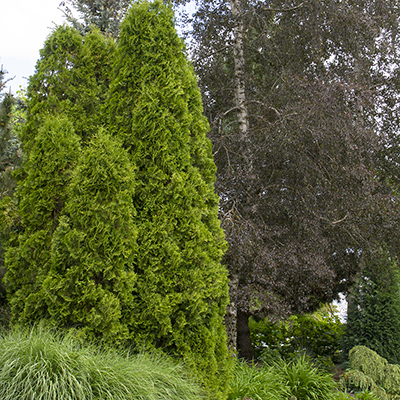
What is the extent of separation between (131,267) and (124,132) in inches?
55.5

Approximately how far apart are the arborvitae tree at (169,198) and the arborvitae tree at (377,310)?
3596 millimetres

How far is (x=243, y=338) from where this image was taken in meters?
7.54

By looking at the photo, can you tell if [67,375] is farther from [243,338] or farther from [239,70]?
[239,70]

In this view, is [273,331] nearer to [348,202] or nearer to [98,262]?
[348,202]

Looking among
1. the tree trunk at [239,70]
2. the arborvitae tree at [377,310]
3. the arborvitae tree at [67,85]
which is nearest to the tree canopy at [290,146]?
the tree trunk at [239,70]

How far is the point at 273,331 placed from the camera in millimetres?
9141

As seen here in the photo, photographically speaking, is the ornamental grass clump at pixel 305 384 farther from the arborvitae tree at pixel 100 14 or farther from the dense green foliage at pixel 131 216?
the arborvitae tree at pixel 100 14

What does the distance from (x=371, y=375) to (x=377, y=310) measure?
1.31 metres

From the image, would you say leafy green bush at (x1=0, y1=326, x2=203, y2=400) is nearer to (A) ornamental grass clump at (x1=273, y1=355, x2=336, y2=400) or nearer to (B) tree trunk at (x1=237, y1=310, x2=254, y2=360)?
(A) ornamental grass clump at (x1=273, y1=355, x2=336, y2=400)

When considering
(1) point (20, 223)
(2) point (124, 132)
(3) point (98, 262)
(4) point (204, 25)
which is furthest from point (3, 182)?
(4) point (204, 25)

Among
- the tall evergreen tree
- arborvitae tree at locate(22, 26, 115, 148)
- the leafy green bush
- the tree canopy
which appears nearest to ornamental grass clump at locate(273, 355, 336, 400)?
the tree canopy

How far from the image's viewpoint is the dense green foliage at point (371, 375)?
5.39 m

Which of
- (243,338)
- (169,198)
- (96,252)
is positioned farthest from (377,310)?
(96,252)

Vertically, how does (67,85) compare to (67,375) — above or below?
above
